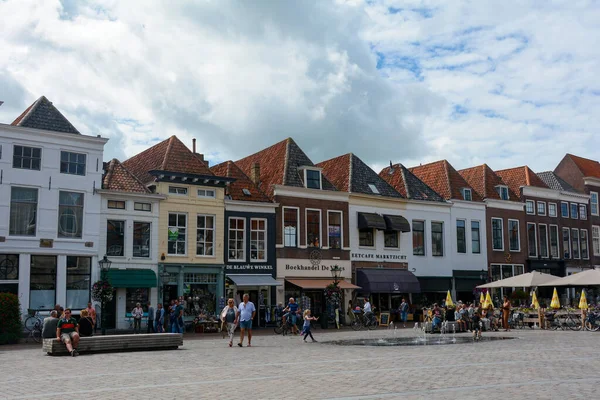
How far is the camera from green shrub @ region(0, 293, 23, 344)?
24500 mm

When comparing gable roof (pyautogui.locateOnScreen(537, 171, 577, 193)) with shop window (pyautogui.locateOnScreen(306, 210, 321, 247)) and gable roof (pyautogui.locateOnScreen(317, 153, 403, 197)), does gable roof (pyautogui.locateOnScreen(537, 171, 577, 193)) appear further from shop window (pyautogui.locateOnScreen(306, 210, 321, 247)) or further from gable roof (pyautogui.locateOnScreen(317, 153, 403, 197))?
shop window (pyautogui.locateOnScreen(306, 210, 321, 247))

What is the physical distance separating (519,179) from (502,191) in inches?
112

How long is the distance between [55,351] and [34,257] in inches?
491

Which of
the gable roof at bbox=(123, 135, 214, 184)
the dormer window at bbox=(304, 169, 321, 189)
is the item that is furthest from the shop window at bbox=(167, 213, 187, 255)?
the dormer window at bbox=(304, 169, 321, 189)

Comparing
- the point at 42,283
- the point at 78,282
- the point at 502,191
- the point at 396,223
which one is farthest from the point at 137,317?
the point at 502,191

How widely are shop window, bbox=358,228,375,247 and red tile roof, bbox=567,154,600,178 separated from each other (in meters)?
23.6

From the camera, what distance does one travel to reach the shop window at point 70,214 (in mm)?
31234

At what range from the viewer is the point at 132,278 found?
3231cm

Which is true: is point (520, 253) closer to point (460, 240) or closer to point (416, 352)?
point (460, 240)

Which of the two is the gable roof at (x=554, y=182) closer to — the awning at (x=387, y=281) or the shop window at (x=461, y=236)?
the shop window at (x=461, y=236)

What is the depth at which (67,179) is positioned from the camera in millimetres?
31484

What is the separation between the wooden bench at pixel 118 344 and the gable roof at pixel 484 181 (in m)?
32.5

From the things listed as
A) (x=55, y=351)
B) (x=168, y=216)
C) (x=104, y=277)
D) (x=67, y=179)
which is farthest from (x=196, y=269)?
(x=55, y=351)

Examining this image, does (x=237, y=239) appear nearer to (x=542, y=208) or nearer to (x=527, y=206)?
(x=527, y=206)
